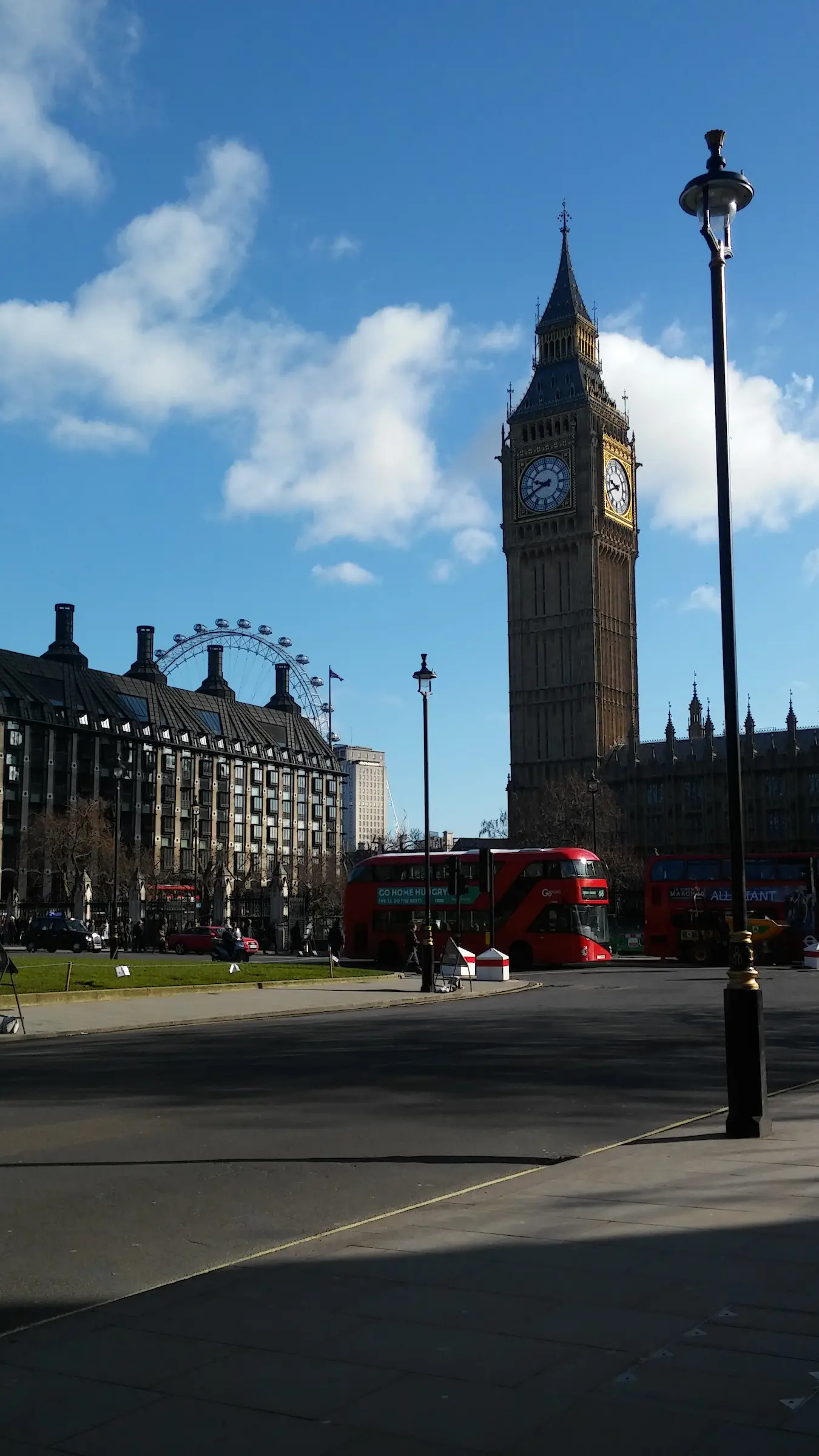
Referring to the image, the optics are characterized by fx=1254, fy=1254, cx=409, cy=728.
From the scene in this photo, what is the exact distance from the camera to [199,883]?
347 ft

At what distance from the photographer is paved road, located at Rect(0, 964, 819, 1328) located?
275 inches

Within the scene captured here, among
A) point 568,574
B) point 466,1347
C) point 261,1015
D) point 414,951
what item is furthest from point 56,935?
point 568,574

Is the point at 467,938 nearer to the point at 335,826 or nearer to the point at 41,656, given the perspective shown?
the point at 41,656

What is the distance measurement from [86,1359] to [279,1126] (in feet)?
19.7

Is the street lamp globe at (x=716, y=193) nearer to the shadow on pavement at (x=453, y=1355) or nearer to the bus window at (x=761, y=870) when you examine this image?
the shadow on pavement at (x=453, y=1355)

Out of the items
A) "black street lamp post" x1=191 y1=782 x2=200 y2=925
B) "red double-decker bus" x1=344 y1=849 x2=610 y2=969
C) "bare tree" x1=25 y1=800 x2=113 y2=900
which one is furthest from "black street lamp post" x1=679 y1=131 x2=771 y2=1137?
"black street lamp post" x1=191 y1=782 x2=200 y2=925

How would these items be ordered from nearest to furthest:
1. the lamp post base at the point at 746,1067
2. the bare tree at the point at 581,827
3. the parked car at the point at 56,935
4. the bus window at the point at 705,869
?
the lamp post base at the point at 746,1067, the bus window at the point at 705,869, the parked car at the point at 56,935, the bare tree at the point at 581,827

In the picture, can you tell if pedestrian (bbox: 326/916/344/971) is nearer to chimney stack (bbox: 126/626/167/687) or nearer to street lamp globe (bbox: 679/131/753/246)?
street lamp globe (bbox: 679/131/753/246)

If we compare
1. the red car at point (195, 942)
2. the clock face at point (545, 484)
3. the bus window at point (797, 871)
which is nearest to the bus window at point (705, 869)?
the bus window at point (797, 871)

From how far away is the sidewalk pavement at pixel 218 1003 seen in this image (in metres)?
21.9

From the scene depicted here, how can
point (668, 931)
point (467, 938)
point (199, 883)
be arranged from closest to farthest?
point (467, 938) → point (668, 931) → point (199, 883)

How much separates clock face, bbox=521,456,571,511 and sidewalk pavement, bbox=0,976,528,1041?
320ft

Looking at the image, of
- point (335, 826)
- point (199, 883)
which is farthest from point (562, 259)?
point (199, 883)

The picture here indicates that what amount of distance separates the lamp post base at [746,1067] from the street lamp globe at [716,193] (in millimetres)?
6303
